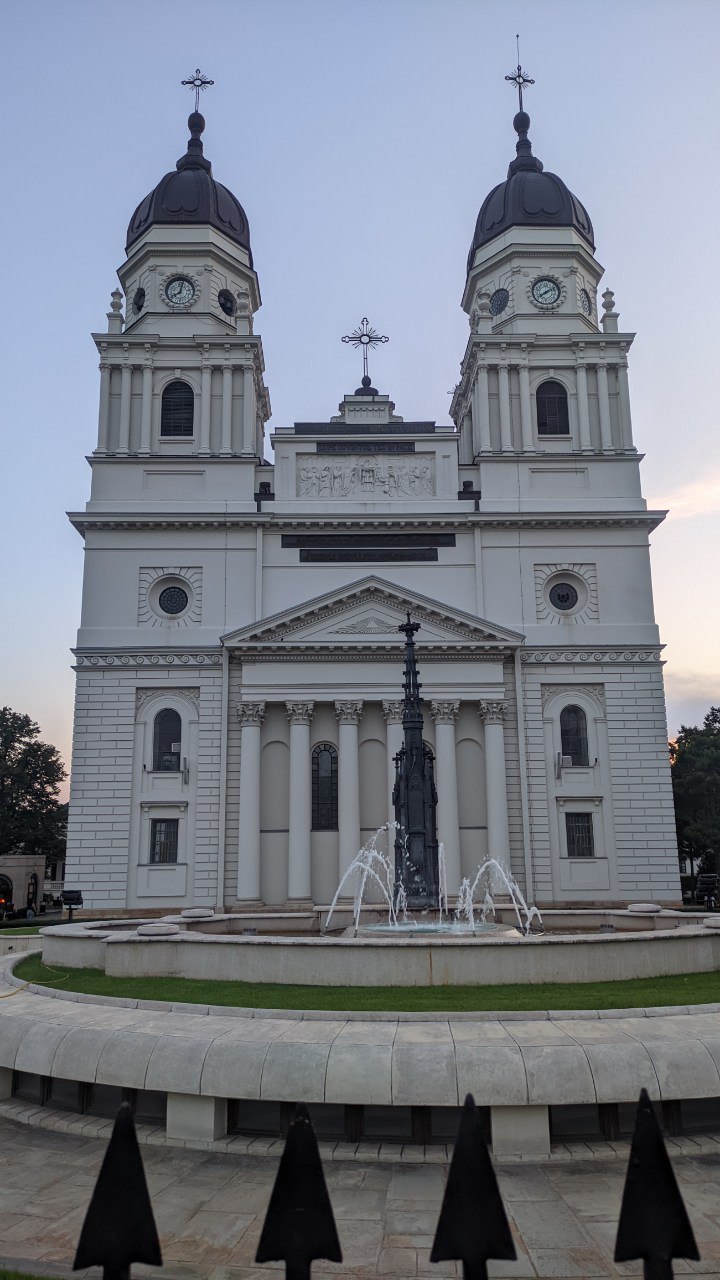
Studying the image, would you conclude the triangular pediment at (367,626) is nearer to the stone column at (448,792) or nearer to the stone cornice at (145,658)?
the stone cornice at (145,658)

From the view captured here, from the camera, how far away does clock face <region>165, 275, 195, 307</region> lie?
147 ft

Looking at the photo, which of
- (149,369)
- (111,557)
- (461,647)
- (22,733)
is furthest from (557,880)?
(22,733)

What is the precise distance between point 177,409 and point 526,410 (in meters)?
15.9

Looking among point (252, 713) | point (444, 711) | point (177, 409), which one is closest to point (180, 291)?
point (177, 409)

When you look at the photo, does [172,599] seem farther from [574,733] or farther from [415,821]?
[415,821]

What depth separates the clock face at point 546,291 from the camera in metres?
45.7

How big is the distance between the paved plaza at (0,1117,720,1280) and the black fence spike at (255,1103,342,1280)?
2080mm

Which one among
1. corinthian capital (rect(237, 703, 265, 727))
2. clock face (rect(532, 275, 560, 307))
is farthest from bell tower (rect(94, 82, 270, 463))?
clock face (rect(532, 275, 560, 307))

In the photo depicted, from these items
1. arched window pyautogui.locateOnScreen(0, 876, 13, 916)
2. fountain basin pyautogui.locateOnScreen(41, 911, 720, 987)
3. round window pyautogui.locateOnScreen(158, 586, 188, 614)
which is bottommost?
arched window pyautogui.locateOnScreen(0, 876, 13, 916)

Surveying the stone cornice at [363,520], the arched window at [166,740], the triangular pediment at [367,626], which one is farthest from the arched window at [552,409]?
the arched window at [166,740]

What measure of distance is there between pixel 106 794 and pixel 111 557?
10098 millimetres

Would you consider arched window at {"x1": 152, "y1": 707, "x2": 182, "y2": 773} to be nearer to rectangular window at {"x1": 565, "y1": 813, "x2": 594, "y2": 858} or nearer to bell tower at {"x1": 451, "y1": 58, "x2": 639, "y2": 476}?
rectangular window at {"x1": 565, "y1": 813, "x2": 594, "y2": 858}

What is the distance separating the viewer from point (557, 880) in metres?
38.0

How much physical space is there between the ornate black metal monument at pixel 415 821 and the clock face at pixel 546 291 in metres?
29.1
